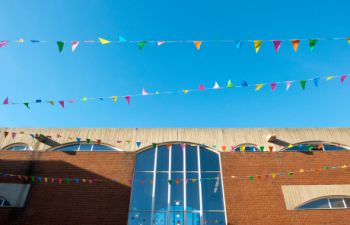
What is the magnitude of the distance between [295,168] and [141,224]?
795 cm

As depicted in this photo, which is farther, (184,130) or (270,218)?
(184,130)

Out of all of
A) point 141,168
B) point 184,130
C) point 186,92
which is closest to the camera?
point 186,92

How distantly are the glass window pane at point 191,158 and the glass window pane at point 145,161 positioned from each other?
1834 millimetres

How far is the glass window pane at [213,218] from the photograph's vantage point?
12.0m

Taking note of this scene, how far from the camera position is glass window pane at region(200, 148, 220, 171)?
13.7m

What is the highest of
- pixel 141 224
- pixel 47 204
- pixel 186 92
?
pixel 186 92

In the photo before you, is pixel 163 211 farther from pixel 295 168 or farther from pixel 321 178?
pixel 321 178

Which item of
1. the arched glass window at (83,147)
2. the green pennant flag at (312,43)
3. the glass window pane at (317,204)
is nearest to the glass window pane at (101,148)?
the arched glass window at (83,147)

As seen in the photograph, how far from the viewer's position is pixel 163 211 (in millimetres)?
12242

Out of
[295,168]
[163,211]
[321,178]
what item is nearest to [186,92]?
[163,211]

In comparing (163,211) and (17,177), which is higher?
(17,177)

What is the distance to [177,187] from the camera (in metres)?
13.0

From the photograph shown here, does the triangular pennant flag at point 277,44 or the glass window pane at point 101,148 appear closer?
the triangular pennant flag at point 277,44

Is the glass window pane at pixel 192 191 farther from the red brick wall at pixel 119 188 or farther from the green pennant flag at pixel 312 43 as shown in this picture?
the green pennant flag at pixel 312 43
